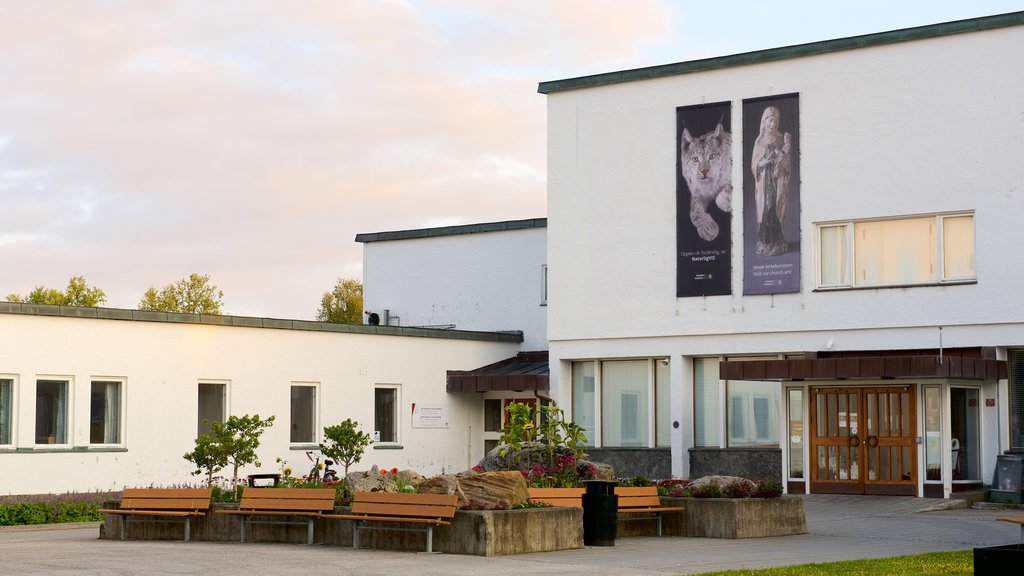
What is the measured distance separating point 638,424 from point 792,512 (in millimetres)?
12679

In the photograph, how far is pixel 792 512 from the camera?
74.1 feet

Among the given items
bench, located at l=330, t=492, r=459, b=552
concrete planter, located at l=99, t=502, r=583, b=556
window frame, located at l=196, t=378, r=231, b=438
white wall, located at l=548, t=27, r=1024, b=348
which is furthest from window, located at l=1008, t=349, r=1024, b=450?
window frame, located at l=196, t=378, r=231, b=438

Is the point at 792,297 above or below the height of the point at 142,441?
above

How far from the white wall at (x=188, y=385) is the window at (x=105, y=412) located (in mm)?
203

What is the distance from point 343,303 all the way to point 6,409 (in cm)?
6263

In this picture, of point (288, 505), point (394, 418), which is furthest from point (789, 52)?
point (288, 505)

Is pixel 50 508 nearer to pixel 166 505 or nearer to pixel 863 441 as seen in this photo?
pixel 166 505

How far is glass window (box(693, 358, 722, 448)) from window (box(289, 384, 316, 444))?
9.01 metres

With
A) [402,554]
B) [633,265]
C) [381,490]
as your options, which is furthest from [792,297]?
[402,554]

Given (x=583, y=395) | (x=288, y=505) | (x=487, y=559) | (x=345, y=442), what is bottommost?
(x=487, y=559)

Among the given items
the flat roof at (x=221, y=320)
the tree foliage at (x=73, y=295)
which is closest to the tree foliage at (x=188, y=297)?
the tree foliage at (x=73, y=295)

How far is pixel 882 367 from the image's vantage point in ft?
92.9

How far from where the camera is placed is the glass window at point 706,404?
1336 inches

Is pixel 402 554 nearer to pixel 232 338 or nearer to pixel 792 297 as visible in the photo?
pixel 232 338
